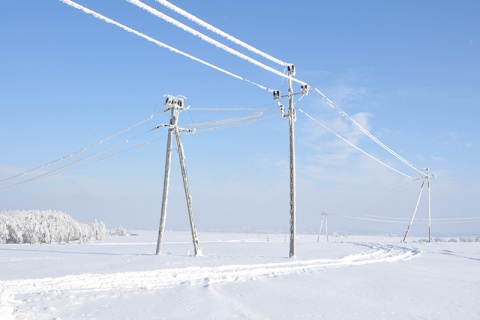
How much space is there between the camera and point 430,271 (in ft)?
53.1

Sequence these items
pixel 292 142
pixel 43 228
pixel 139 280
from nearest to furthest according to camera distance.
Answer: pixel 139 280, pixel 292 142, pixel 43 228

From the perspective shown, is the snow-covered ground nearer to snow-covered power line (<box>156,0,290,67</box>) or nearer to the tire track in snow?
the tire track in snow

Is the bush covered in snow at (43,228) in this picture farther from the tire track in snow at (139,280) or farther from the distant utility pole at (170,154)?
the tire track in snow at (139,280)

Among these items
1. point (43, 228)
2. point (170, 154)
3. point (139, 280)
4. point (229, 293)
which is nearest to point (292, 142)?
point (170, 154)

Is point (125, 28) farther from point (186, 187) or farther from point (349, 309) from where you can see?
point (186, 187)

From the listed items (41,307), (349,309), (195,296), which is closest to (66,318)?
(41,307)

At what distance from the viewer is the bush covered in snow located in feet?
173

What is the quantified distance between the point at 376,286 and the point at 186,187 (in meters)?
13.6

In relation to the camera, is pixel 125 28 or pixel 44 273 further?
pixel 44 273

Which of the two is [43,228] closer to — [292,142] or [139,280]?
[292,142]

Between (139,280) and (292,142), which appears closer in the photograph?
(139,280)

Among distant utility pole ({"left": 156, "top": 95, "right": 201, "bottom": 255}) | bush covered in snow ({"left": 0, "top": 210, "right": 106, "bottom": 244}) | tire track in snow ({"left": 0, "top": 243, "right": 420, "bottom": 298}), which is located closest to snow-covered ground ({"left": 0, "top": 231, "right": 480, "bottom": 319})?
tire track in snow ({"left": 0, "top": 243, "right": 420, "bottom": 298})

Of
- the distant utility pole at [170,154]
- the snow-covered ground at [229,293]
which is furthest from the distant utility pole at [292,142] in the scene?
the snow-covered ground at [229,293]

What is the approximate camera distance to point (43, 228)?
5441 centimetres
